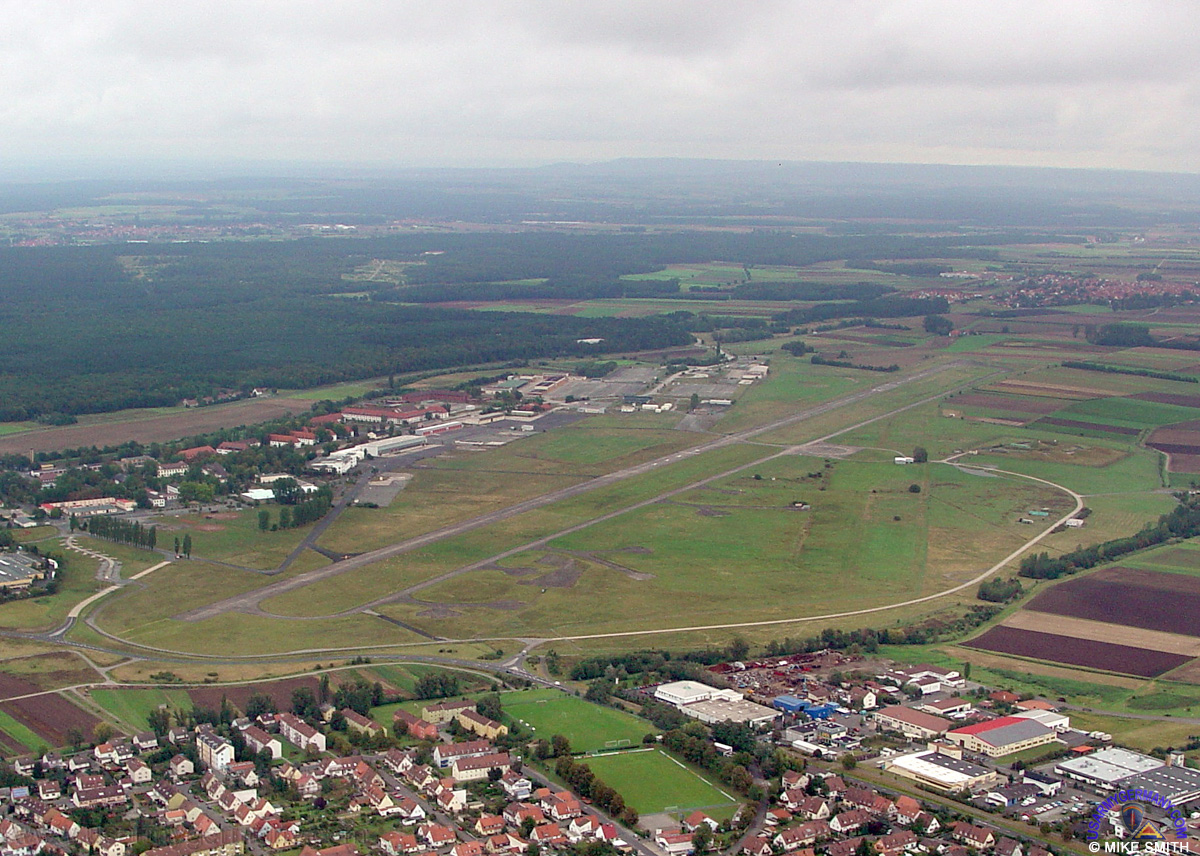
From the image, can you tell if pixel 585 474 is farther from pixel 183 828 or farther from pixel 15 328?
pixel 15 328

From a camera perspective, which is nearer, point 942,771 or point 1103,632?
point 942,771

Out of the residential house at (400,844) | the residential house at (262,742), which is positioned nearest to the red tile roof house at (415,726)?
the residential house at (262,742)

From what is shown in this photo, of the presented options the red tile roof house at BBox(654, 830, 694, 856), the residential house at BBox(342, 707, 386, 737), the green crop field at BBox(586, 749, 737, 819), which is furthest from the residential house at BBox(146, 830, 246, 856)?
the red tile roof house at BBox(654, 830, 694, 856)

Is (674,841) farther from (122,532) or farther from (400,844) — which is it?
(122,532)

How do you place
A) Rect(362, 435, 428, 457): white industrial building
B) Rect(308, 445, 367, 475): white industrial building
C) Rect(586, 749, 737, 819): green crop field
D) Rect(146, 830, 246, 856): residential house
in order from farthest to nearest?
Rect(362, 435, 428, 457): white industrial building → Rect(308, 445, 367, 475): white industrial building → Rect(586, 749, 737, 819): green crop field → Rect(146, 830, 246, 856): residential house

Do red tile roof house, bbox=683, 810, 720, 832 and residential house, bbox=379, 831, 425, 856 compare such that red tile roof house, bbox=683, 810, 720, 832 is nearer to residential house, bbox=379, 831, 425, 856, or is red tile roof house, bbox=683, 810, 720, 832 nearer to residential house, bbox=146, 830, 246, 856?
residential house, bbox=379, 831, 425, 856

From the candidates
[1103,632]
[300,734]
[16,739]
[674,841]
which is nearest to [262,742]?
[300,734]
